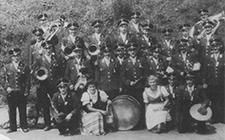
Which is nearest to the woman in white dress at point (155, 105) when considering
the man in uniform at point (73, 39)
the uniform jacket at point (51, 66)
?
the man in uniform at point (73, 39)

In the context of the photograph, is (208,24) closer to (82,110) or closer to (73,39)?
(73,39)

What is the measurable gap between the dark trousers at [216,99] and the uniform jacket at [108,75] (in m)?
2.19

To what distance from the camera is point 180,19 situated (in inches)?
408

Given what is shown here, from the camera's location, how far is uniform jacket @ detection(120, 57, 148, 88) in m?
7.95

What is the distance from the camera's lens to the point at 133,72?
7.95 m

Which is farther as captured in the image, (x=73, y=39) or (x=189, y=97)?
(x=73, y=39)

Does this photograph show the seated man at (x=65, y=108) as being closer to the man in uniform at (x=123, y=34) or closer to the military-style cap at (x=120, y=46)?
the military-style cap at (x=120, y=46)

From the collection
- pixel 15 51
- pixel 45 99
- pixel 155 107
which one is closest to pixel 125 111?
pixel 155 107

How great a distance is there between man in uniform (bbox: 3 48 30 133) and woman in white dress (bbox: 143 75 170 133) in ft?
9.24

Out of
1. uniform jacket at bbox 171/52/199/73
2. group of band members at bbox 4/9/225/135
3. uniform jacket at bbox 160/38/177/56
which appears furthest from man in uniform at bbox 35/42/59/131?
uniform jacket at bbox 171/52/199/73

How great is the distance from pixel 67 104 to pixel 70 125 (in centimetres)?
47

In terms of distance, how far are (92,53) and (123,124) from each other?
1.92 m

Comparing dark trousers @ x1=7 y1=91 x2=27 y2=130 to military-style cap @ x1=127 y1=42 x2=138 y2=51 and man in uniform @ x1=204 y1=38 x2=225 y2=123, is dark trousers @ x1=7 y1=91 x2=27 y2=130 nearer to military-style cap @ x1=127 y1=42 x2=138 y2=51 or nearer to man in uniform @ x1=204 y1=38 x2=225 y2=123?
military-style cap @ x1=127 y1=42 x2=138 y2=51

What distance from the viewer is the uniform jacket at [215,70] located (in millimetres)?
7957
